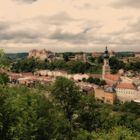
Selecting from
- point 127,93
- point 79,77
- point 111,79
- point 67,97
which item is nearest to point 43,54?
point 79,77

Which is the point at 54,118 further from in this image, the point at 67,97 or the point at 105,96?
the point at 105,96

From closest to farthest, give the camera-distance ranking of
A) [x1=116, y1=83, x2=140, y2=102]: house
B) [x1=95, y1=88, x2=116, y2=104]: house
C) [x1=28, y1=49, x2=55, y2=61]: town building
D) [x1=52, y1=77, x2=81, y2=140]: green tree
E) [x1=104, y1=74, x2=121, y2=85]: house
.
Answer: [x1=52, y1=77, x2=81, y2=140]: green tree < [x1=95, y1=88, x2=116, y2=104]: house < [x1=116, y1=83, x2=140, y2=102]: house < [x1=104, y1=74, x2=121, y2=85]: house < [x1=28, y1=49, x2=55, y2=61]: town building

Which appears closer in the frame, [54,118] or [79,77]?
[54,118]

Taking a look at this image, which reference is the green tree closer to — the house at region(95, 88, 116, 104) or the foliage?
the foliage

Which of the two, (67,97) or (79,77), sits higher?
(67,97)

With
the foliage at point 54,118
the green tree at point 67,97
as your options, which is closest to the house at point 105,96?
A: the foliage at point 54,118

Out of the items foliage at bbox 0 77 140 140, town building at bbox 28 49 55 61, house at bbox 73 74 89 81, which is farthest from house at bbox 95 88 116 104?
town building at bbox 28 49 55 61

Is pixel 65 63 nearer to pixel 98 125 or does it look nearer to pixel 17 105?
pixel 98 125

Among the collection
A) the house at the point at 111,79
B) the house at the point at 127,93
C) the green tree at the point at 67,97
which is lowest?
the house at the point at 127,93

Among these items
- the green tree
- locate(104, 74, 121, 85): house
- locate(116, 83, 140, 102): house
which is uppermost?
the green tree

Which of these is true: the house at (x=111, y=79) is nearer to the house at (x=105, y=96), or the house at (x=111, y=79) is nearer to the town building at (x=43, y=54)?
the house at (x=105, y=96)

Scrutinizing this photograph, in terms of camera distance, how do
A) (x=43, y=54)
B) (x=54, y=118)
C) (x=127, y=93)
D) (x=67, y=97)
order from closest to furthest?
(x=54, y=118)
(x=67, y=97)
(x=127, y=93)
(x=43, y=54)

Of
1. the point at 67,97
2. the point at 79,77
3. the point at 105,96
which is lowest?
the point at 105,96

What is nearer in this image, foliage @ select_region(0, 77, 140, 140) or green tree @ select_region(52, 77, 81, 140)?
foliage @ select_region(0, 77, 140, 140)
